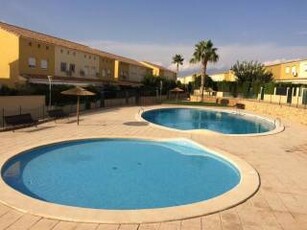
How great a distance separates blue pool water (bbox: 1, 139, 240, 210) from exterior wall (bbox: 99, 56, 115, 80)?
34.3 metres

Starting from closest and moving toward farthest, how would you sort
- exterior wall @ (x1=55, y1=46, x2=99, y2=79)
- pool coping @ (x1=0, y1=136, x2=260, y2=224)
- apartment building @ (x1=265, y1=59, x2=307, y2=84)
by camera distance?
pool coping @ (x1=0, y1=136, x2=260, y2=224)
exterior wall @ (x1=55, y1=46, x2=99, y2=79)
apartment building @ (x1=265, y1=59, x2=307, y2=84)

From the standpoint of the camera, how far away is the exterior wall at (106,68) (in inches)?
2041

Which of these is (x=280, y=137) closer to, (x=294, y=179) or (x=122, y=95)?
(x=294, y=179)

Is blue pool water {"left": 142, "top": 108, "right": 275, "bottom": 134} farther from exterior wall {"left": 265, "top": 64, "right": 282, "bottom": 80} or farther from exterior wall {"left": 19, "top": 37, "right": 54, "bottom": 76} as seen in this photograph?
exterior wall {"left": 265, "top": 64, "right": 282, "bottom": 80}

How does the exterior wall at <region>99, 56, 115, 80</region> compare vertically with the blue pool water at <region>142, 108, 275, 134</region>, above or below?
above

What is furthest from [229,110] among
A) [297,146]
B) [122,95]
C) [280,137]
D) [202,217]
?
[202,217]

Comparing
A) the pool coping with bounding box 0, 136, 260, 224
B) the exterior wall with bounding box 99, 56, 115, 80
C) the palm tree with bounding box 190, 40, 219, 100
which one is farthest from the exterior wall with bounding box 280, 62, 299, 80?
the pool coping with bounding box 0, 136, 260, 224

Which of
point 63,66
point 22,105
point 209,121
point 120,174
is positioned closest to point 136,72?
point 63,66

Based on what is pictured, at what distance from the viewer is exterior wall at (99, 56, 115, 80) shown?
170ft

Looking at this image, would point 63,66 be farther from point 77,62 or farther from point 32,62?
point 32,62

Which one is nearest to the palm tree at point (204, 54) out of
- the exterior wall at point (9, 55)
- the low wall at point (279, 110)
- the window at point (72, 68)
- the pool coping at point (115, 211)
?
the low wall at point (279, 110)

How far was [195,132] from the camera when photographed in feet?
72.4

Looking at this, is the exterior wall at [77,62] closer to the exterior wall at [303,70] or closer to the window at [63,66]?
the window at [63,66]

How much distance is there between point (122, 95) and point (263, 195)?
37.0 metres
